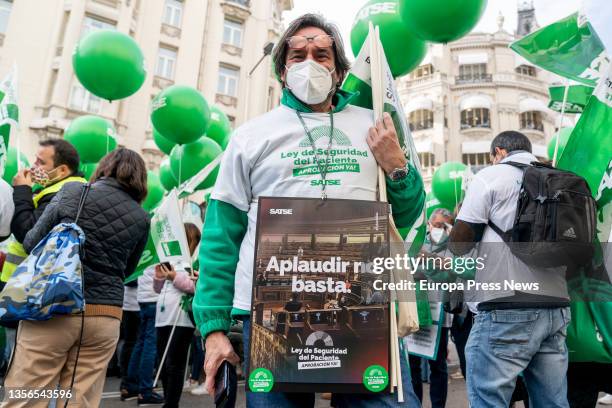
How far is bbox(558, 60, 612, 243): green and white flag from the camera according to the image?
222 centimetres

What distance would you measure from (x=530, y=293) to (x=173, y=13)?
1986 centimetres

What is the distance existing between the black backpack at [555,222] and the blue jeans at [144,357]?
372 centimetres

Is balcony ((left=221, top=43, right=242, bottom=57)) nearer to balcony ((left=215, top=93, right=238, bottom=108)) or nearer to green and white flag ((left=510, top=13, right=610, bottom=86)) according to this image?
balcony ((left=215, top=93, right=238, bottom=108))

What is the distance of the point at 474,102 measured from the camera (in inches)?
1058

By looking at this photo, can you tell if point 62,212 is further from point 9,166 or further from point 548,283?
point 9,166

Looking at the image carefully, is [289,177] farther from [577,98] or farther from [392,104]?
[577,98]

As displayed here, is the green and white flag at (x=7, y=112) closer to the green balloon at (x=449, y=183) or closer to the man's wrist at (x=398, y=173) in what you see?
the man's wrist at (x=398, y=173)

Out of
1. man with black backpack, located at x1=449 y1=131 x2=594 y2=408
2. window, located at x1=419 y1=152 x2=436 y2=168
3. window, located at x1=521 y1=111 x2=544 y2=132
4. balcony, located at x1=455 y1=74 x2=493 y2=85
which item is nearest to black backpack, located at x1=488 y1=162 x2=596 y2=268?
man with black backpack, located at x1=449 y1=131 x2=594 y2=408

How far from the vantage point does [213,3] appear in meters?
19.5

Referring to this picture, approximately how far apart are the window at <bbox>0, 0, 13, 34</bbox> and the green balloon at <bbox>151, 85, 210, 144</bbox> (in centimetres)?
1322

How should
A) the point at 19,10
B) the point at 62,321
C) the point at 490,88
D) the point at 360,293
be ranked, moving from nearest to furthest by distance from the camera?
1. the point at 360,293
2. the point at 62,321
3. the point at 19,10
4. the point at 490,88

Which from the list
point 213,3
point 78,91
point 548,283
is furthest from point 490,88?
point 548,283

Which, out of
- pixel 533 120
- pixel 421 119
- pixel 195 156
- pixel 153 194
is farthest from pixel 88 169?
pixel 533 120

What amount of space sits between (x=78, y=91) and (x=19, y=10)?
336 cm
